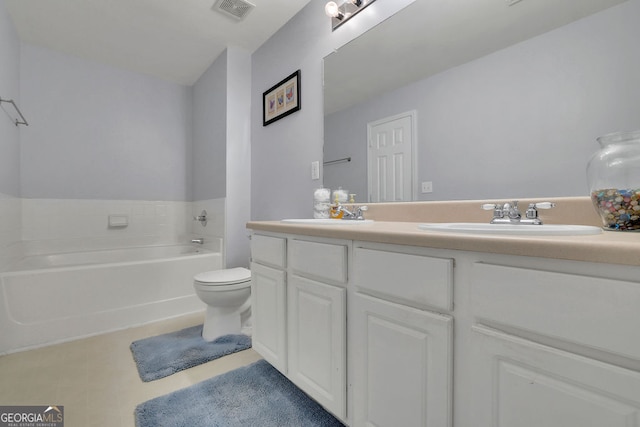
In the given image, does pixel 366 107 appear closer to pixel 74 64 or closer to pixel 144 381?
pixel 144 381

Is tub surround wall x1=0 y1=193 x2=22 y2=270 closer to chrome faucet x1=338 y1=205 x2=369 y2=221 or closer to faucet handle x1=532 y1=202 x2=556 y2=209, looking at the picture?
chrome faucet x1=338 y1=205 x2=369 y2=221

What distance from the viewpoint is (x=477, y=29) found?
117cm

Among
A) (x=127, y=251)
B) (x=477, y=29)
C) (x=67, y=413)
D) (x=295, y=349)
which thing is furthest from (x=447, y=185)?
(x=127, y=251)

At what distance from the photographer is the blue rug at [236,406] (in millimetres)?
1148

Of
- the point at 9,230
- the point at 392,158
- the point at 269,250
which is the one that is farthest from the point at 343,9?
the point at 9,230

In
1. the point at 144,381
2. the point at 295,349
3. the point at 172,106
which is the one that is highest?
Result: the point at 172,106

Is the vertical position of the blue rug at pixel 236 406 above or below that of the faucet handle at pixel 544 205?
below

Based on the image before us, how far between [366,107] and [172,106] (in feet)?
8.23

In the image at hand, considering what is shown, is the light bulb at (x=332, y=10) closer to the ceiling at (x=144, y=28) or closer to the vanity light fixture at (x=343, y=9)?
the vanity light fixture at (x=343, y=9)

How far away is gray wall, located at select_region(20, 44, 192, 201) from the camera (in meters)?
2.47

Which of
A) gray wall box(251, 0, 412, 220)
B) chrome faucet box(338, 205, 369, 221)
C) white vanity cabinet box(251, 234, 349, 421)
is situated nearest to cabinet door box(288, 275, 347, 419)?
white vanity cabinet box(251, 234, 349, 421)

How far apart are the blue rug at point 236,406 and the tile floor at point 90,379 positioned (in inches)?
3.5

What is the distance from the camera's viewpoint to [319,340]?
106 cm


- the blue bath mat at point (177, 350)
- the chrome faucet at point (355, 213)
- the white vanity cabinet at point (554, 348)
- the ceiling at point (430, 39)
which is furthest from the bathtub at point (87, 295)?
the white vanity cabinet at point (554, 348)
